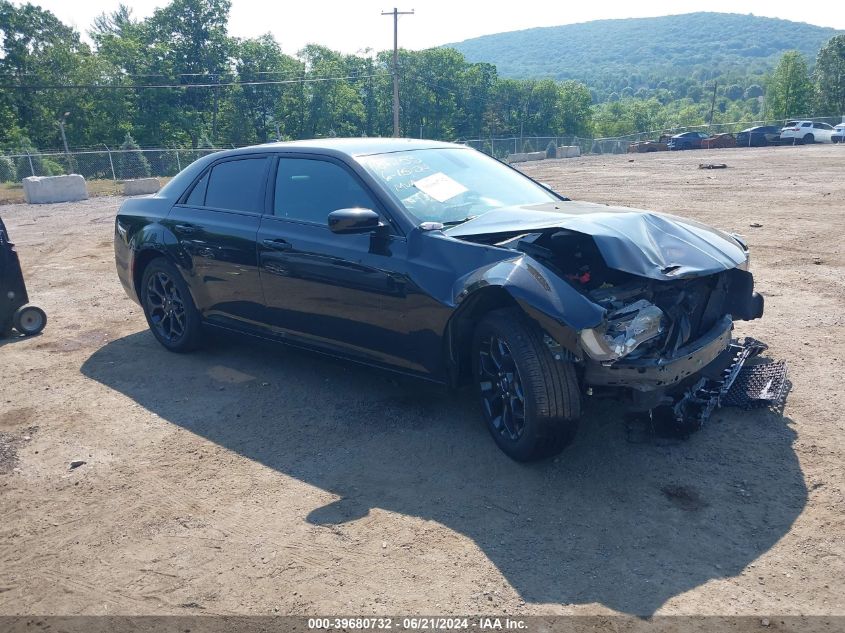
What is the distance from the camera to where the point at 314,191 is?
15.8ft

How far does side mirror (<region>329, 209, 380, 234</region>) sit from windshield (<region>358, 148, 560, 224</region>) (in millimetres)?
299

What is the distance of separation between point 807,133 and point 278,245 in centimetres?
4792

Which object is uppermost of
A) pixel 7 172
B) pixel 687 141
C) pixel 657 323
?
pixel 657 323

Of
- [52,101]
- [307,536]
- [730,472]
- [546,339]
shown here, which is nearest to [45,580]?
[307,536]

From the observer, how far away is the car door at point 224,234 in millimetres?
5152

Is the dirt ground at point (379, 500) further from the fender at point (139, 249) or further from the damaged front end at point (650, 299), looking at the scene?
the fender at point (139, 249)

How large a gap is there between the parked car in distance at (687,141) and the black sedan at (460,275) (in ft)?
154

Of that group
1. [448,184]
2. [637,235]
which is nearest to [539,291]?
[637,235]

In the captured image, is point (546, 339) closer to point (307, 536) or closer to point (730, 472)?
point (730, 472)

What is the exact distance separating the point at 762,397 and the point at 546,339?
5.42 ft

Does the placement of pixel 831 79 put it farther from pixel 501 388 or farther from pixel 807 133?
pixel 501 388

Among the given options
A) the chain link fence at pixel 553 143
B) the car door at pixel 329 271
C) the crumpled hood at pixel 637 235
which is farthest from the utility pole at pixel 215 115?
the crumpled hood at pixel 637 235

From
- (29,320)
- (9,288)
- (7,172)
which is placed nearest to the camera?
(9,288)

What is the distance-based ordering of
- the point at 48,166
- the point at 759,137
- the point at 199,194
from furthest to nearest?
the point at 759,137, the point at 48,166, the point at 199,194
